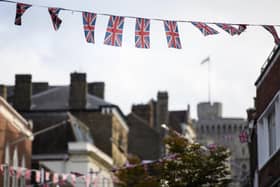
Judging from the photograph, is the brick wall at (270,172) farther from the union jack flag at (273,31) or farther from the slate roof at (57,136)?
the slate roof at (57,136)

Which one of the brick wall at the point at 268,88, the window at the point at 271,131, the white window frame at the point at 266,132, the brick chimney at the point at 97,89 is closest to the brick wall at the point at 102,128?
the brick chimney at the point at 97,89

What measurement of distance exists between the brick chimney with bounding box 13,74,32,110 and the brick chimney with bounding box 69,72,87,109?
346 cm

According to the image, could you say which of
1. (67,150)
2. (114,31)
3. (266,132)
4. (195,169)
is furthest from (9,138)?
(114,31)

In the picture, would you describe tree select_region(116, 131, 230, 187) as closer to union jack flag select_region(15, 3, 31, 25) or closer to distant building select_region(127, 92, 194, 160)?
union jack flag select_region(15, 3, 31, 25)

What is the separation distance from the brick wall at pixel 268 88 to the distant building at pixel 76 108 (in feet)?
127

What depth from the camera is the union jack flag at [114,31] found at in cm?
2923

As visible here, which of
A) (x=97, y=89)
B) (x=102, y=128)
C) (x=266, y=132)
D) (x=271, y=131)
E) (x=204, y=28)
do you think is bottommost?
(x=271, y=131)

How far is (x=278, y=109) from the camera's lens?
32.5 meters

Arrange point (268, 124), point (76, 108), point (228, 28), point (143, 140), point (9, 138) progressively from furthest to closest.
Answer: point (143, 140) → point (76, 108) → point (9, 138) → point (268, 124) → point (228, 28)

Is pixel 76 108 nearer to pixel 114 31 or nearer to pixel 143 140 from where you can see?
pixel 143 140

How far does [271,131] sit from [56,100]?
46.9 meters

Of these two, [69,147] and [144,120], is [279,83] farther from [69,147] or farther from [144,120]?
[144,120]

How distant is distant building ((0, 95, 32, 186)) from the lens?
5206cm

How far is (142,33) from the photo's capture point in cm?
2933
